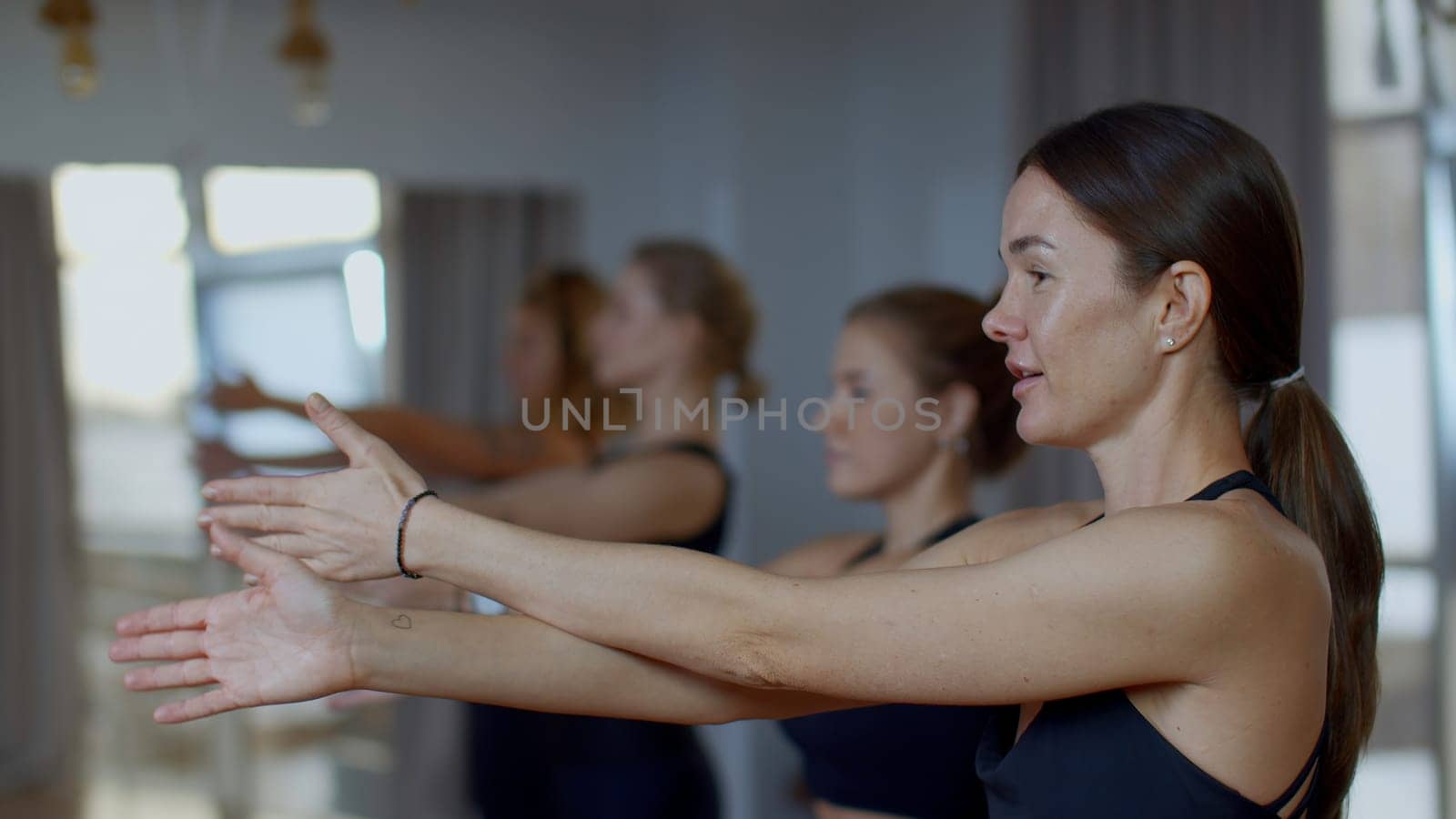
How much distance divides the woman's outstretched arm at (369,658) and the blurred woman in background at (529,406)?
1.65 m

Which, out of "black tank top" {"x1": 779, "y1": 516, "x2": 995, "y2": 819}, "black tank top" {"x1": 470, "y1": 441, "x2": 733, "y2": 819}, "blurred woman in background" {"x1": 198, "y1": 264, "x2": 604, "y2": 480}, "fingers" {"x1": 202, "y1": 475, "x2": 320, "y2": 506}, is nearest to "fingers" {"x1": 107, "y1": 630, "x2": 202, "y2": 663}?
"fingers" {"x1": 202, "y1": 475, "x2": 320, "y2": 506}

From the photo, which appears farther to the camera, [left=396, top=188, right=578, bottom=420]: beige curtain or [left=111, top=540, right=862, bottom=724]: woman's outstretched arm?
[left=396, top=188, right=578, bottom=420]: beige curtain

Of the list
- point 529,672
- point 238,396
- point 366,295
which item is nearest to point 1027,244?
point 529,672

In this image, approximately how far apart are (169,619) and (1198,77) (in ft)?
7.56

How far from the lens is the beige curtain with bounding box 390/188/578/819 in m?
3.26

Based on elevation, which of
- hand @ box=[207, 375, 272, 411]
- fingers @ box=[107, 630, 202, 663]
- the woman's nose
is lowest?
hand @ box=[207, 375, 272, 411]

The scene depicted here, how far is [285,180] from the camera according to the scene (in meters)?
3.16

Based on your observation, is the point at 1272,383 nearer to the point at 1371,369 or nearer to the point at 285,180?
the point at 1371,369

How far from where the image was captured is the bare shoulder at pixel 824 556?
176 cm

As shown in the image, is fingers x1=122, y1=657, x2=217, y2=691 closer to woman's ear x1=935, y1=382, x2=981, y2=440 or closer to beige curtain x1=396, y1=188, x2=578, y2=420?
woman's ear x1=935, y1=382, x2=981, y2=440

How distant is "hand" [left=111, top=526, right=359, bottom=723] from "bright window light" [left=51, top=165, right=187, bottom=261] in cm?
210

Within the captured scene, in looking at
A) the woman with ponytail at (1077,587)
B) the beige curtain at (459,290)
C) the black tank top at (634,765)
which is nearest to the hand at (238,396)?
the beige curtain at (459,290)

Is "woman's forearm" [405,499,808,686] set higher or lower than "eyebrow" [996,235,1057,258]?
lower

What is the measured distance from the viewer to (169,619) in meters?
1.07
